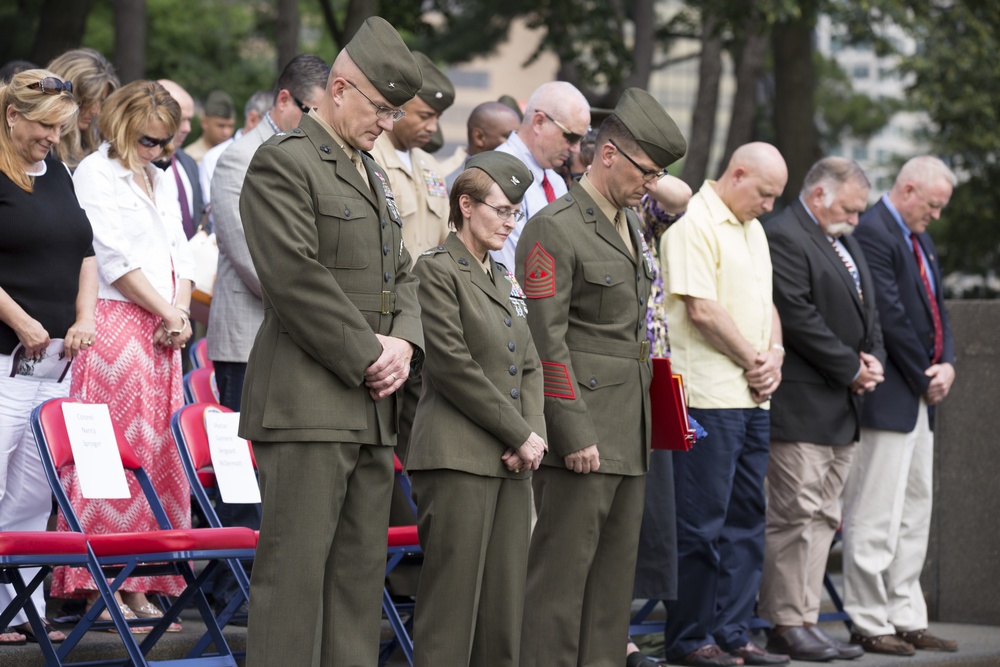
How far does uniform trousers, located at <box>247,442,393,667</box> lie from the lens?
Answer: 472cm

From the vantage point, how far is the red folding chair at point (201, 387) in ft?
23.8

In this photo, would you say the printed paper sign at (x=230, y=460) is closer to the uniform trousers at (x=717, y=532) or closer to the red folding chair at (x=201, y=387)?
the red folding chair at (x=201, y=387)

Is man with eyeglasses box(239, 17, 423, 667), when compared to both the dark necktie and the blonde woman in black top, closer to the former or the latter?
the blonde woman in black top

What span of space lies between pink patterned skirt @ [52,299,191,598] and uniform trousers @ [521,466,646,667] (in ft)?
5.20

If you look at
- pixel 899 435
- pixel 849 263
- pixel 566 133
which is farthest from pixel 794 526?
pixel 566 133

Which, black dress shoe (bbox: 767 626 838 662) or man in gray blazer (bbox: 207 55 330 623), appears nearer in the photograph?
man in gray blazer (bbox: 207 55 330 623)

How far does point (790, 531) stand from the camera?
774 cm

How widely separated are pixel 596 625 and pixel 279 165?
2.39 meters

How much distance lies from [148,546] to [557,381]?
1629 millimetres

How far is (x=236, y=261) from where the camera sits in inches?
270

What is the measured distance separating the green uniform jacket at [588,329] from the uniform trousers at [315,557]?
1.21 metres

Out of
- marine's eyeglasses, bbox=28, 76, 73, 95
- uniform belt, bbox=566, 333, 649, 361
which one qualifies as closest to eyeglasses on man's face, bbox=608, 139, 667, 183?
uniform belt, bbox=566, 333, 649, 361

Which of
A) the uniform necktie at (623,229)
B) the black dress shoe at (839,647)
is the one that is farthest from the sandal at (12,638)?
the black dress shoe at (839,647)

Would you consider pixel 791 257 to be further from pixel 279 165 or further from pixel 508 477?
pixel 279 165
